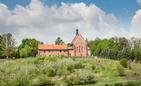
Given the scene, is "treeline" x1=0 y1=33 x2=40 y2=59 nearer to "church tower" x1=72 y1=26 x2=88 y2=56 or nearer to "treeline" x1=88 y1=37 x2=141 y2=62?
"church tower" x1=72 y1=26 x2=88 y2=56

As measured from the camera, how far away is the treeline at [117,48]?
8838cm

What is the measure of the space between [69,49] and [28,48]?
43.5ft

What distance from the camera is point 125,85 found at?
127ft

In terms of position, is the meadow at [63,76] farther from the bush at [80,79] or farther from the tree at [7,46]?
the tree at [7,46]

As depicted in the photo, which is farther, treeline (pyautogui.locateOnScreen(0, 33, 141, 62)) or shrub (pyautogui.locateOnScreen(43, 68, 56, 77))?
treeline (pyautogui.locateOnScreen(0, 33, 141, 62))

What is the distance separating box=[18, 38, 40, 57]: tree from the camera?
101363 millimetres

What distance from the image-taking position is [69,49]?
107188mm

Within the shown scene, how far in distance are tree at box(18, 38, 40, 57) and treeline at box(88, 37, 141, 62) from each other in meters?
20.2

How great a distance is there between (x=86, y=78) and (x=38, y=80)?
6.07m

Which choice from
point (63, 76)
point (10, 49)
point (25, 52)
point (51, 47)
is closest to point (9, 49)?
point (10, 49)

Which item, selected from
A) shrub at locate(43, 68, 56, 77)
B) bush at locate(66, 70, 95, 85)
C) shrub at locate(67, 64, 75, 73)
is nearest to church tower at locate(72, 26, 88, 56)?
shrub at locate(67, 64, 75, 73)

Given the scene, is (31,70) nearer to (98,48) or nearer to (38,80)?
(38,80)

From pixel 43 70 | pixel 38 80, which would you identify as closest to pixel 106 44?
pixel 43 70

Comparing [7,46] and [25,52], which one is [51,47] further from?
[7,46]
